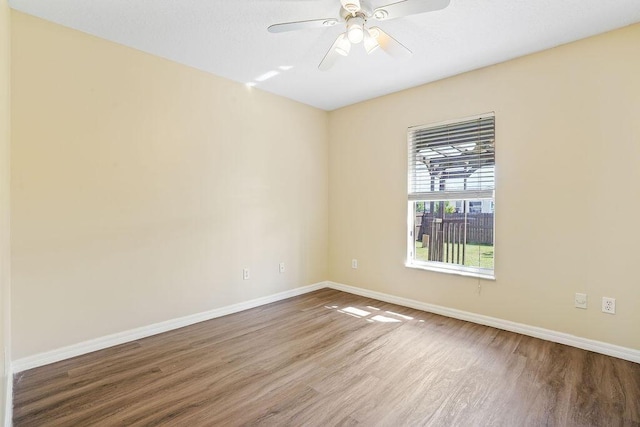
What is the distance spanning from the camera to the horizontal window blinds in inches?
127

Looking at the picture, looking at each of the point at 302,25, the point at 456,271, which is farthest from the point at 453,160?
the point at 302,25

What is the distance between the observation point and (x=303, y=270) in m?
4.37

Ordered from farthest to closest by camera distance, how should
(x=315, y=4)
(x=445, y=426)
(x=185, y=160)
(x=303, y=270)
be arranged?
(x=303, y=270)
(x=185, y=160)
(x=315, y=4)
(x=445, y=426)

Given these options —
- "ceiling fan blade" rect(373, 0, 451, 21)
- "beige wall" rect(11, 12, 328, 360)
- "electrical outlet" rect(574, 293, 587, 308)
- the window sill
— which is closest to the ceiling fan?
→ "ceiling fan blade" rect(373, 0, 451, 21)

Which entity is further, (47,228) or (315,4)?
(47,228)

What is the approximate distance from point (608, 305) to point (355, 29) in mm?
2864

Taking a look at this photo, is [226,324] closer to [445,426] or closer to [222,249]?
[222,249]

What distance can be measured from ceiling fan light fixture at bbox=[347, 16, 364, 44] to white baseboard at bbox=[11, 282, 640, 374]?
2812mm

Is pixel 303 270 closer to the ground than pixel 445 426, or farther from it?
farther from it

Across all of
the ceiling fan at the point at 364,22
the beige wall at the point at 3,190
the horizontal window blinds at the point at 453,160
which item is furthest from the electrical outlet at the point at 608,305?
the beige wall at the point at 3,190

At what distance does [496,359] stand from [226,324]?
2.42 meters

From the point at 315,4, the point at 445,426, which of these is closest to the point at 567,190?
the point at 445,426

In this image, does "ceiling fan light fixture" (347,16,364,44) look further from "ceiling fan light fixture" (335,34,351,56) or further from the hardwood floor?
the hardwood floor

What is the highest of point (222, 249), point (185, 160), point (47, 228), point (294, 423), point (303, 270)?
point (185, 160)
